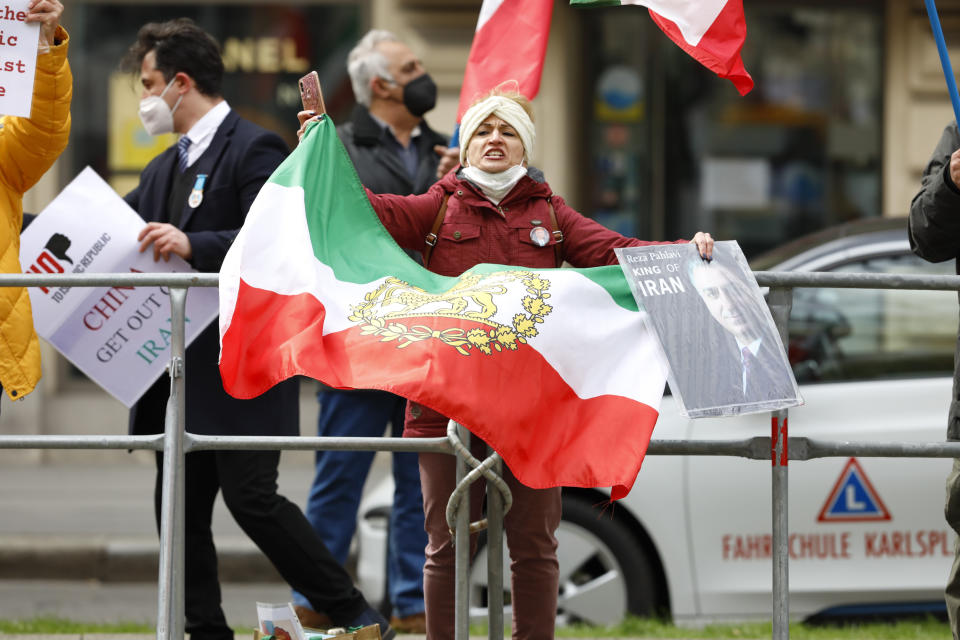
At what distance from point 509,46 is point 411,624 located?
2173 millimetres

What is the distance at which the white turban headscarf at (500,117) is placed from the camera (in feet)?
13.2

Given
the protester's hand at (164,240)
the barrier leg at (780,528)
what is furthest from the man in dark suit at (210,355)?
the barrier leg at (780,528)

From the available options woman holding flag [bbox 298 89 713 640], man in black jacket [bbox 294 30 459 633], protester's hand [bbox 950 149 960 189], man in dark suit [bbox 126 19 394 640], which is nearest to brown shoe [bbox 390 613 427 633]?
man in black jacket [bbox 294 30 459 633]

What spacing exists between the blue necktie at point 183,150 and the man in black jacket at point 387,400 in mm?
972

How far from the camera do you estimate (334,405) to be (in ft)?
17.8

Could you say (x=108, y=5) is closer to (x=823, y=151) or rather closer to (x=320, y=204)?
(x=823, y=151)

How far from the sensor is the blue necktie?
473 cm

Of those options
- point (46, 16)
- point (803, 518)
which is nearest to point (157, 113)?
point (46, 16)

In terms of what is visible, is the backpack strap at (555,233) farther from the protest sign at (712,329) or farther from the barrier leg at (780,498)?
the barrier leg at (780,498)

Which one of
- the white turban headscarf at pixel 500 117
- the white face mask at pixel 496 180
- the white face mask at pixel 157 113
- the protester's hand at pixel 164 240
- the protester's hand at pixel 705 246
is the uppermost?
the white face mask at pixel 157 113

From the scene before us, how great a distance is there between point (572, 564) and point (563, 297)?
2.35 metres

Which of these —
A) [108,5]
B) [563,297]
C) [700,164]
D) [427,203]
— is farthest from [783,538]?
[108,5]

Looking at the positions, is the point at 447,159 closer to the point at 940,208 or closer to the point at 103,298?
the point at 103,298

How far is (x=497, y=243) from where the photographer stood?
13.2ft
